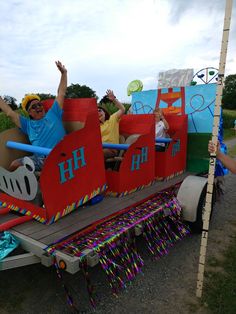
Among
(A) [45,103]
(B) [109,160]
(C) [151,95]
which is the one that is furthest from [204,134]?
(A) [45,103]

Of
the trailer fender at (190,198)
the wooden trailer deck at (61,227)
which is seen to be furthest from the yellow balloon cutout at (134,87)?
the wooden trailer deck at (61,227)

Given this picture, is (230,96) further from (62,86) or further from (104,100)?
(62,86)

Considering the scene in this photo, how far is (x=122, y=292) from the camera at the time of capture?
2.60 m

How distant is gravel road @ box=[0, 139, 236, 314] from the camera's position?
7.84 ft

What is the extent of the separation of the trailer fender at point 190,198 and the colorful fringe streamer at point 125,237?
110 mm

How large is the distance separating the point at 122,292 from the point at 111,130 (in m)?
2.22

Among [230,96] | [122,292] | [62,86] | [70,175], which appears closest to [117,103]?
[62,86]

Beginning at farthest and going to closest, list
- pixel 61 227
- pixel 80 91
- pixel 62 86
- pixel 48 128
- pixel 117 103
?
pixel 80 91 → pixel 117 103 → pixel 62 86 → pixel 48 128 → pixel 61 227

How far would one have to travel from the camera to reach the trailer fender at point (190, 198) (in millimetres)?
3414

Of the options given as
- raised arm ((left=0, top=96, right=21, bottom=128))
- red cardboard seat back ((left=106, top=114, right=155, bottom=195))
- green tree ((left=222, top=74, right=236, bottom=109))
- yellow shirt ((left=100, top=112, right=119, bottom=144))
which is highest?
raised arm ((left=0, top=96, right=21, bottom=128))

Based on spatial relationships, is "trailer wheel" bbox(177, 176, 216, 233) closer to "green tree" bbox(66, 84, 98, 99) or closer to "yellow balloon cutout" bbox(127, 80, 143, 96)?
"yellow balloon cutout" bbox(127, 80, 143, 96)

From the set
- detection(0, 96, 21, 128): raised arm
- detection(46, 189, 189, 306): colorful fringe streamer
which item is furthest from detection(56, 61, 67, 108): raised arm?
detection(46, 189, 189, 306): colorful fringe streamer

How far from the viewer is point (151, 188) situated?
3648 millimetres

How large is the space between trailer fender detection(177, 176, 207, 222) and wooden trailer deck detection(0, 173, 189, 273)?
504 millimetres
